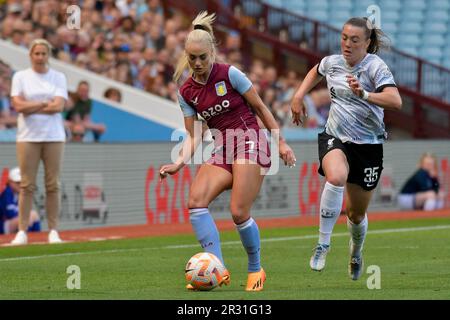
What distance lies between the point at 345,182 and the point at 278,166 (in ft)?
37.9

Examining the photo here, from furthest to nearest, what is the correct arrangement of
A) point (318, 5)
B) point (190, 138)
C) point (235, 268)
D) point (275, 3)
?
point (318, 5) < point (275, 3) < point (235, 268) < point (190, 138)

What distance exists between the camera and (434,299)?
9023 mm

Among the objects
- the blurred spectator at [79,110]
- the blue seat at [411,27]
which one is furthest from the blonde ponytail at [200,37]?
the blue seat at [411,27]

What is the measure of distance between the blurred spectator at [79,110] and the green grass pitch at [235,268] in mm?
3775

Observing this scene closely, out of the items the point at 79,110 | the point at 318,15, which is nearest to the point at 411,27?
the point at 318,15

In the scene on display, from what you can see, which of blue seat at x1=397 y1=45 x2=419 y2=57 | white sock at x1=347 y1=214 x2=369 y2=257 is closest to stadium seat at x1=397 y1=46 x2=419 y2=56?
blue seat at x1=397 y1=45 x2=419 y2=57

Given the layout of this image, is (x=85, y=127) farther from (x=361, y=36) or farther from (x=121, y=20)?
(x=361, y=36)

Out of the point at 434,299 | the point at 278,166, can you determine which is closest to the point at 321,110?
the point at 278,166

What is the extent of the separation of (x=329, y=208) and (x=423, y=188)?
45.2ft

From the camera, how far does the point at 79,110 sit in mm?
20328

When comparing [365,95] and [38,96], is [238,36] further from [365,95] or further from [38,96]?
[365,95]

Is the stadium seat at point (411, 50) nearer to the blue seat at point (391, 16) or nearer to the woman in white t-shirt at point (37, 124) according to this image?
the blue seat at point (391, 16)

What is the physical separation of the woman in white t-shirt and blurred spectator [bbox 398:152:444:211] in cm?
1004

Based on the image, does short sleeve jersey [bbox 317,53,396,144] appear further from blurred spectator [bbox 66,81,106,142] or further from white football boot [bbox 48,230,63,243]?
blurred spectator [bbox 66,81,106,142]
